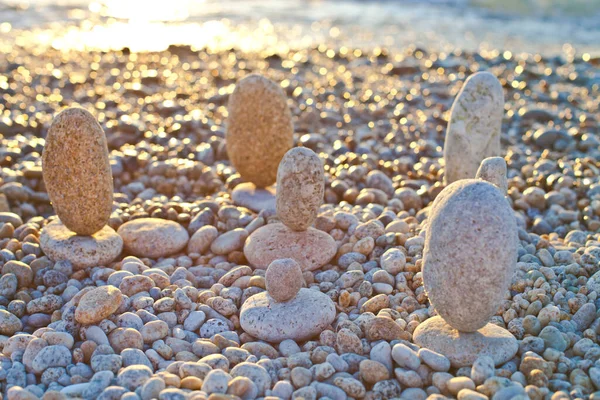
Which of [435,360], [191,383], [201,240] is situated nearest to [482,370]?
[435,360]

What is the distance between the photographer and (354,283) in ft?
14.3

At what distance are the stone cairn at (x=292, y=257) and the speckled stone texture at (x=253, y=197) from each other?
0.67 meters

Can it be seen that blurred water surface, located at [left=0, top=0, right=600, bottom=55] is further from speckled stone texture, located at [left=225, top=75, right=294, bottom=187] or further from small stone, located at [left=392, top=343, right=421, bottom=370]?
small stone, located at [left=392, top=343, right=421, bottom=370]

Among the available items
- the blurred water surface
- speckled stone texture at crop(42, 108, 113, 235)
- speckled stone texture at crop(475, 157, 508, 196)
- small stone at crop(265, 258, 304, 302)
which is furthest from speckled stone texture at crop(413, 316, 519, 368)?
the blurred water surface

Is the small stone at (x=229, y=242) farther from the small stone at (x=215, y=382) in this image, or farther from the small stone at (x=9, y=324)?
the small stone at (x=215, y=382)

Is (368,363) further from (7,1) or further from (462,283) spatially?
(7,1)

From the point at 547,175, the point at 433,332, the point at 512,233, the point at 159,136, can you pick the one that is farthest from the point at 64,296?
the point at 547,175

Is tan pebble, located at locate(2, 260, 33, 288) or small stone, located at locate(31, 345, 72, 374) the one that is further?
tan pebble, located at locate(2, 260, 33, 288)

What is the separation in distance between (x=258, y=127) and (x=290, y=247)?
137cm

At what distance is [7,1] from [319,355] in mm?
18612

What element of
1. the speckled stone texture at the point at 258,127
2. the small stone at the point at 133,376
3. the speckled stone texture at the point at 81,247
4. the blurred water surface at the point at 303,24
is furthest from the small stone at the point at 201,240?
the blurred water surface at the point at 303,24

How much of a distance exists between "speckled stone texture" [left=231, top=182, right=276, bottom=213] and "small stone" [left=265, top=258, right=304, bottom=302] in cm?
168

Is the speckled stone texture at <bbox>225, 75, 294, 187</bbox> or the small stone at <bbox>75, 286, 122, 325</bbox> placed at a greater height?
the speckled stone texture at <bbox>225, 75, 294, 187</bbox>

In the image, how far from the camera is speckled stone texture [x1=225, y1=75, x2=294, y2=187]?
553 centimetres
